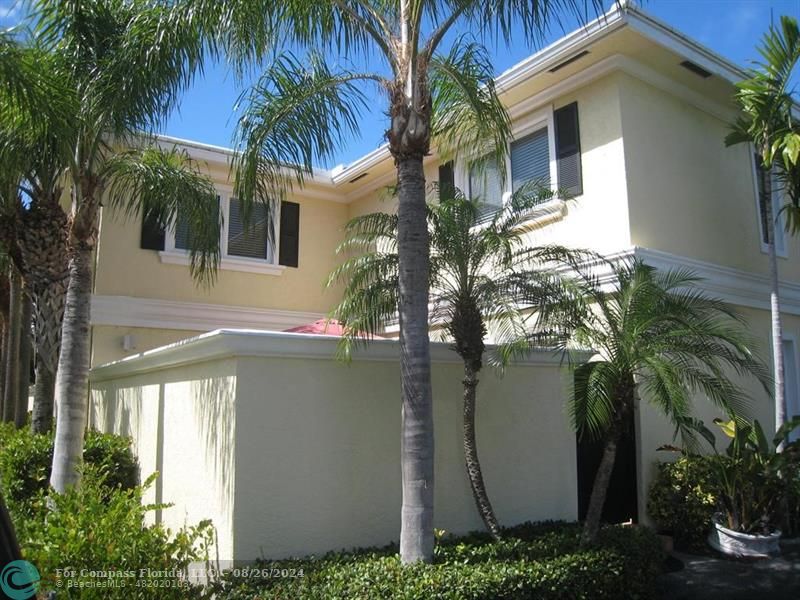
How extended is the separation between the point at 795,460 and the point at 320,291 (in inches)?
376

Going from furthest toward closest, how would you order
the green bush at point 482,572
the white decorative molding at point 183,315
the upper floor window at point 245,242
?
1. the upper floor window at point 245,242
2. the white decorative molding at point 183,315
3. the green bush at point 482,572

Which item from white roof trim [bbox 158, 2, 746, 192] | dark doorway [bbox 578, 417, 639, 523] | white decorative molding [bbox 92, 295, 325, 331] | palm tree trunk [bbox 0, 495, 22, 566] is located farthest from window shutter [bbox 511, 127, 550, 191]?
palm tree trunk [bbox 0, 495, 22, 566]

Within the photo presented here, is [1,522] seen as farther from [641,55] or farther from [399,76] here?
[641,55]

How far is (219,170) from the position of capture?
542 inches

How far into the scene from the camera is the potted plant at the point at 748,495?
8.08 meters

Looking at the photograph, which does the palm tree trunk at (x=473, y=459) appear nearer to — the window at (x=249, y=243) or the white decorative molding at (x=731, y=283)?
the white decorative molding at (x=731, y=283)

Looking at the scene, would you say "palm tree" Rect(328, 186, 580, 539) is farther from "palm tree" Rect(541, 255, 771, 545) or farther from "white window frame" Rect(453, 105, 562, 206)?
"white window frame" Rect(453, 105, 562, 206)

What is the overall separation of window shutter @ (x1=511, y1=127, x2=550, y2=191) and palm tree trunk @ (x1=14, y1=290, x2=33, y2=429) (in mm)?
8591

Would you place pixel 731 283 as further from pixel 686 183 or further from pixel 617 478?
pixel 617 478

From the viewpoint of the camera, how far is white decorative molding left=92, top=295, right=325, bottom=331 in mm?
12328

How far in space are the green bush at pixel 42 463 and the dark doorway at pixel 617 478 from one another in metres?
6.05

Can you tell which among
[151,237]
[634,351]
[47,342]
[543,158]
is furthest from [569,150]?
[47,342]

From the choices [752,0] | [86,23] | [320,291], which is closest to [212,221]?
[86,23]

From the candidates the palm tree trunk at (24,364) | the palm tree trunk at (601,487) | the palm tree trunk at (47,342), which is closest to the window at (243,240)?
the palm tree trunk at (24,364)
